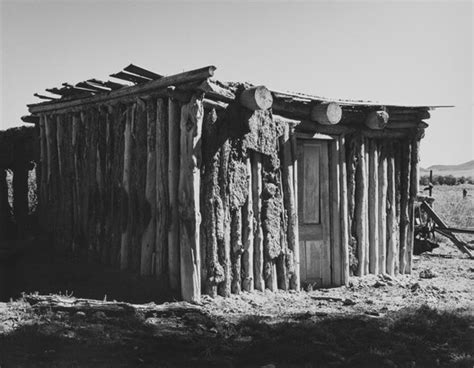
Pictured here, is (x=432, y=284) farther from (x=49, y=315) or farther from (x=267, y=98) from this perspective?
(x=49, y=315)

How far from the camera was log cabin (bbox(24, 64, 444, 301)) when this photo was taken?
24.9 ft

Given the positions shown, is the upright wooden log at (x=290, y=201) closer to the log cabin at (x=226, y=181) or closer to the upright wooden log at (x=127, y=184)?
the log cabin at (x=226, y=181)

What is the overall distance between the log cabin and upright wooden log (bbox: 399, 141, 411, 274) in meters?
0.02

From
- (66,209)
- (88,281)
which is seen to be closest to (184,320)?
(88,281)

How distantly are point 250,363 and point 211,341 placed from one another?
2.36 feet

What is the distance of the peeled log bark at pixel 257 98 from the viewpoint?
7531mm

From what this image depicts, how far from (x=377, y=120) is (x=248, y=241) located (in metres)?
3.10

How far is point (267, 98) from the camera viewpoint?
7.64 m

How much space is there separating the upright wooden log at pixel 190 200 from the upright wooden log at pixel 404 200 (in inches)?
180

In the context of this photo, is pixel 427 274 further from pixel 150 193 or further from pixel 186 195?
pixel 150 193

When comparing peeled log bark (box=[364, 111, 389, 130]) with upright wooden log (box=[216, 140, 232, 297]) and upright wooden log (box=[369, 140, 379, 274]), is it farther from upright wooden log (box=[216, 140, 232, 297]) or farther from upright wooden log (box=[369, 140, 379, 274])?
upright wooden log (box=[216, 140, 232, 297])

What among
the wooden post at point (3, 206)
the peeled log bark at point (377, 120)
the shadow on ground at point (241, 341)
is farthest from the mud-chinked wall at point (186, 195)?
the wooden post at point (3, 206)

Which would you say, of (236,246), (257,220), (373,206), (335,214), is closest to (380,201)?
(373,206)

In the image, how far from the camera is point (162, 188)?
7.88 meters
